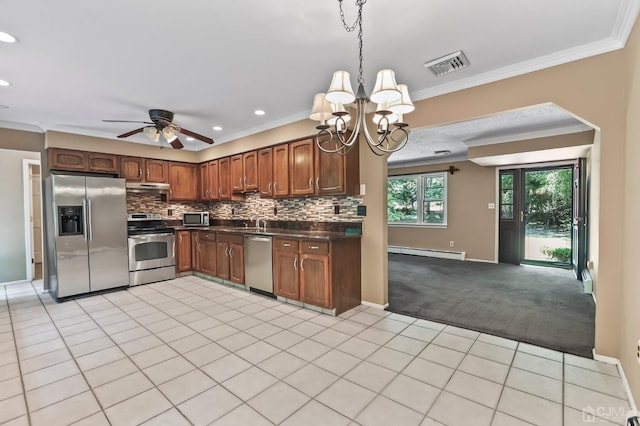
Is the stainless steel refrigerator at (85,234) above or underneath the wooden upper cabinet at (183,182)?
underneath

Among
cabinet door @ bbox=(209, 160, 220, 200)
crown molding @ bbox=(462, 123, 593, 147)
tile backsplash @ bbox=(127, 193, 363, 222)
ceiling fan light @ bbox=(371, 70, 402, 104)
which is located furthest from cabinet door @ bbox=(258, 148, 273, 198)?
crown molding @ bbox=(462, 123, 593, 147)

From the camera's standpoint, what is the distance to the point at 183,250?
209 inches

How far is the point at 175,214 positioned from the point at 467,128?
544 centimetres

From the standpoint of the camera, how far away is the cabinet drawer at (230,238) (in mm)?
4438

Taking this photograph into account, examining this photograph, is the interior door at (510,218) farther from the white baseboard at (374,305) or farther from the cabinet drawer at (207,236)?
the cabinet drawer at (207,236)

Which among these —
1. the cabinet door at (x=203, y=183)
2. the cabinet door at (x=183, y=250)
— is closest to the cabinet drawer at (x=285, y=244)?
the cabinet door at (x=183, y=250)

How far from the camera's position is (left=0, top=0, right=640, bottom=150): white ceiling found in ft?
6.14

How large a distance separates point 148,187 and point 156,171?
0.33 m

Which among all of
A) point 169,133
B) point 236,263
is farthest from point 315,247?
point 169,133

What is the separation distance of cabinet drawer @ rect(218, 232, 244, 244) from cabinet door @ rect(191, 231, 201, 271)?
0.73 meters

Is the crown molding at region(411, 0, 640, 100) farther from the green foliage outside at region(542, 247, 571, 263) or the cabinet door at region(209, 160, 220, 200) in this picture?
the green foliage outside at region(542, 247, 571, 263)

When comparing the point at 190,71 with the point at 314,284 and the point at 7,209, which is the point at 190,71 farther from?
the point at 7,209

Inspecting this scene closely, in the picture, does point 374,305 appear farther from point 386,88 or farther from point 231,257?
point 386,88

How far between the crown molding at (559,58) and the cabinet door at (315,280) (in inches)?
83.2
